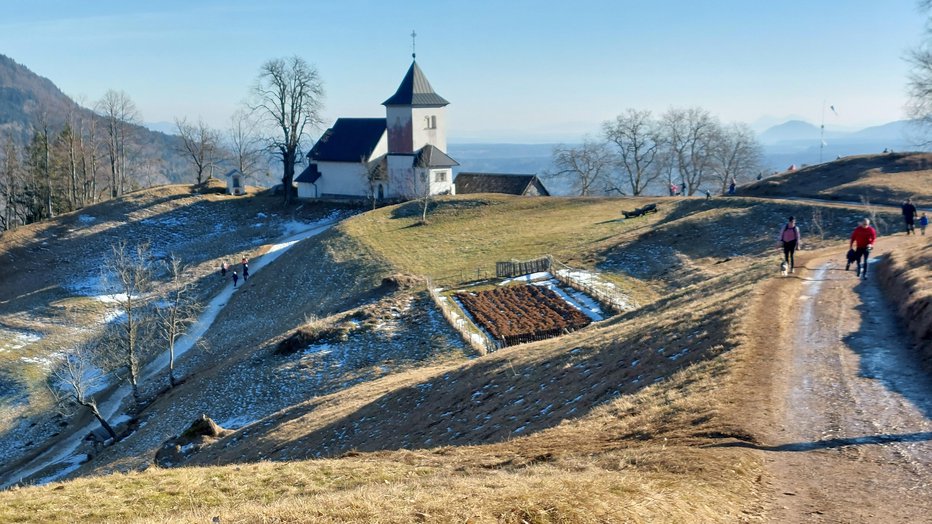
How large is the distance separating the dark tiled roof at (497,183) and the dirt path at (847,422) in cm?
5323

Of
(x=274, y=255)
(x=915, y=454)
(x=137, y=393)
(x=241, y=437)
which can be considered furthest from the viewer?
(x=274, y=255)

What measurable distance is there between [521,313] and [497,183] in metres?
42.7

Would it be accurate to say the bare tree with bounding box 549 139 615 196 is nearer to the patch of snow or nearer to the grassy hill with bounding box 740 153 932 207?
the grassy hill with bounding box 740 153 932 207

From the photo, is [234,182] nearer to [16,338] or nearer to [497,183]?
[497,183]

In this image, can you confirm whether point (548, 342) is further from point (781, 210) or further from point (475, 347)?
point (781, 210)

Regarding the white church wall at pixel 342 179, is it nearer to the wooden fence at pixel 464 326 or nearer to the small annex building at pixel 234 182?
the small annex building at pixel 234 182

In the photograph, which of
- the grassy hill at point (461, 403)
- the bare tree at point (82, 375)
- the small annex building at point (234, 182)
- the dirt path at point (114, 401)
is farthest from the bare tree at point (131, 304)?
the small annex building at point (234, 182)

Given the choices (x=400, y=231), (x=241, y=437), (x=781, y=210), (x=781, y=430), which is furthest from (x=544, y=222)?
(x=781, y=430)

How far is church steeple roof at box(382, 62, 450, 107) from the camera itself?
70.1m

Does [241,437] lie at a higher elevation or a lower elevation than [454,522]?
lower

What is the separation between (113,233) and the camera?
212 ft

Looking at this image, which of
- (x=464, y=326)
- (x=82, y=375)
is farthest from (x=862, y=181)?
(x=82, y=375)

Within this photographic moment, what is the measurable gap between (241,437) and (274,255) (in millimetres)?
35939

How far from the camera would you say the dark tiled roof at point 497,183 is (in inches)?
2816
